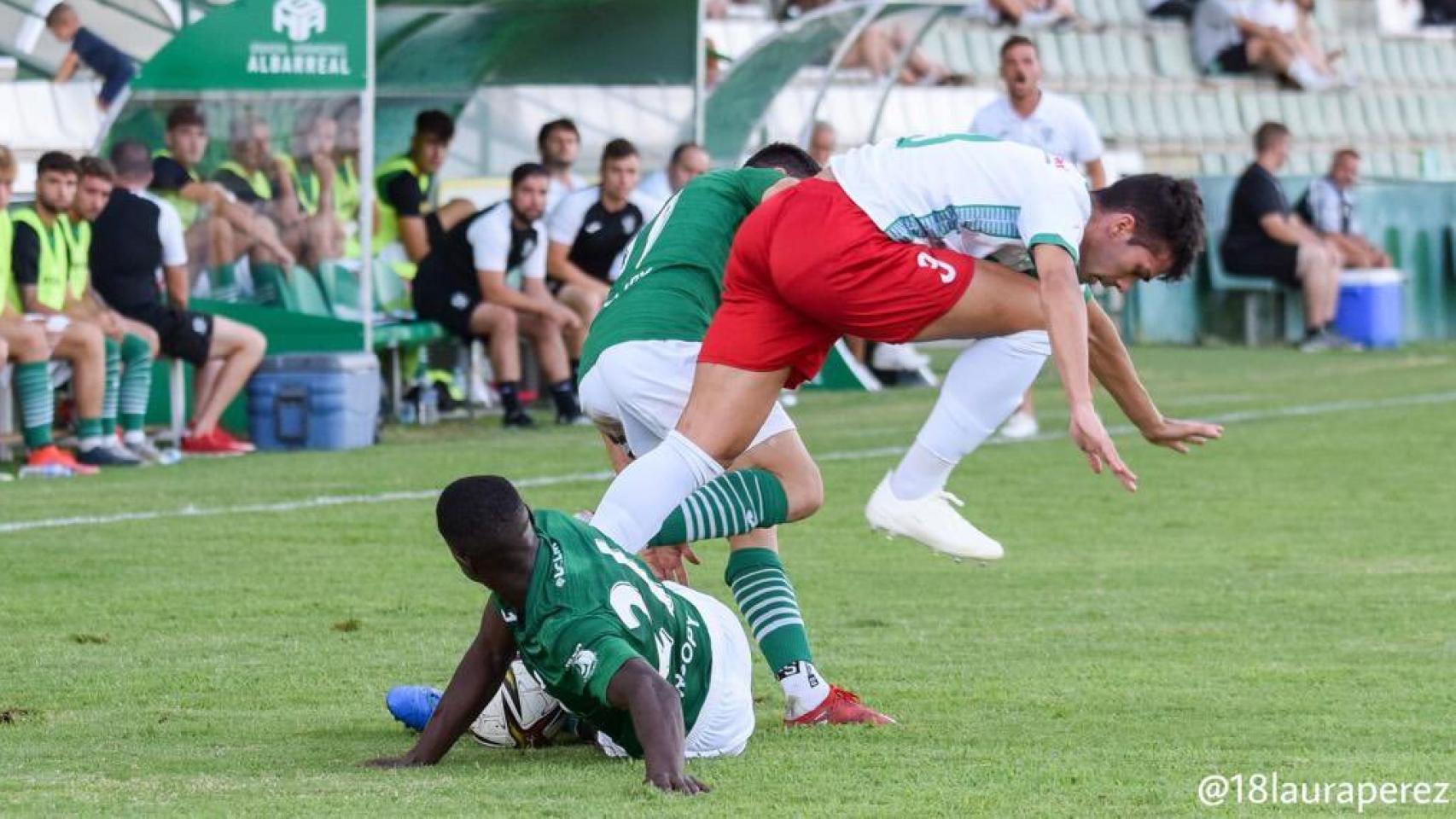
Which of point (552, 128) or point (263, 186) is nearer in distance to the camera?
point (263, 186)

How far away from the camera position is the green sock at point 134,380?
39.9 feet

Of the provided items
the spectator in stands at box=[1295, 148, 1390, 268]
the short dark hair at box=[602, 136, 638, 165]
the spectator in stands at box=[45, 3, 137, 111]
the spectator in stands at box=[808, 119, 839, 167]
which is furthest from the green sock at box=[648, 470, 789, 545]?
the spectator in stands at box=[1295, 148, 1390, 268]

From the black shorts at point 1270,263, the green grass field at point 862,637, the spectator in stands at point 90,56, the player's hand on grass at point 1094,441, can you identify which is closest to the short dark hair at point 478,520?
the green grass field at point 862,637

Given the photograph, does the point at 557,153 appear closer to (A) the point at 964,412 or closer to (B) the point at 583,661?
(A) the point at 964,412

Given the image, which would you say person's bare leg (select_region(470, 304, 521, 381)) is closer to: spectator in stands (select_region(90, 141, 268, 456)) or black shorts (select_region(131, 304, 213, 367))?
spectator in stands (select_region(90, 141, 268, 456))

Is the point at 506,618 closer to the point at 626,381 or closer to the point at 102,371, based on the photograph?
the point at 626,381

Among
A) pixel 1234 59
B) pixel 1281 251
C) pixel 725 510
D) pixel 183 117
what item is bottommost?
pixel 1281 251

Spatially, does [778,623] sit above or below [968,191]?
below

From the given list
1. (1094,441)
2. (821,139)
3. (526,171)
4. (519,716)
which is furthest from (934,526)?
(821,139)

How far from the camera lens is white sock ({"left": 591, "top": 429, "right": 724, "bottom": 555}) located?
5.39 meters

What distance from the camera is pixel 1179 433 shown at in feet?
19.2

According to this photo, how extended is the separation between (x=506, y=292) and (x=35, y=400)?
328cm

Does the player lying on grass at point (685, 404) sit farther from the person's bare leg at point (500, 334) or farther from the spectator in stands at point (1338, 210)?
the spectator in stands at point (1338, 210)

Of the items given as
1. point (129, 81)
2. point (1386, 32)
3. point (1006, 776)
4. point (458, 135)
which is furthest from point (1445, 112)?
point (1006, 776)
